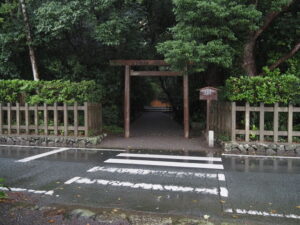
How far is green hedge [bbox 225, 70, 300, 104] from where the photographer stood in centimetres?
967

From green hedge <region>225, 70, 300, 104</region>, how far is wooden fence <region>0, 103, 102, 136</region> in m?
5.96

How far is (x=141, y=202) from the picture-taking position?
199 inches

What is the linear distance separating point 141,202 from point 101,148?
586cm

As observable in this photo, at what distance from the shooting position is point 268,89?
32.2 feet

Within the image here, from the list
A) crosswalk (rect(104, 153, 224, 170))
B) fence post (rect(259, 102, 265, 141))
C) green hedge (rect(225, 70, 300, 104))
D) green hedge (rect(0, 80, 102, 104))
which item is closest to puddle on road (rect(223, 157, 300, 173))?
crosswalk (rect(104, 153, 224, 170))

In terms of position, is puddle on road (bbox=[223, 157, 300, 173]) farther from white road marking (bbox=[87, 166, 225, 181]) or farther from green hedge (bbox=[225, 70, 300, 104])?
green hedge (bbox=[225, 70, 300, 104])

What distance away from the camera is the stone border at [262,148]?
960cm

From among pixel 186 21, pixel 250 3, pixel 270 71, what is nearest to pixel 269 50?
pixel 270 71

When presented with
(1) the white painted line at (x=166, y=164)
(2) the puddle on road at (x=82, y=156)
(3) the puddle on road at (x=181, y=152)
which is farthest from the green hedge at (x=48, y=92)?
(1) the white painted line at (x=166, y=164)

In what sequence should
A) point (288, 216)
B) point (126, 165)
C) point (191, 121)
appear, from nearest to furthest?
point (288, 216), point (126, 165), point (191, 121)

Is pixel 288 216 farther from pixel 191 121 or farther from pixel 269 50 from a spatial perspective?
pixel 191 121

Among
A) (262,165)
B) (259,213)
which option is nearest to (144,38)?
(262,165)

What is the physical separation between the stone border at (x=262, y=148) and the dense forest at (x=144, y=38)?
2919 millimetres

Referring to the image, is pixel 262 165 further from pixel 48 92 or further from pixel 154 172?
pixel 48 92
